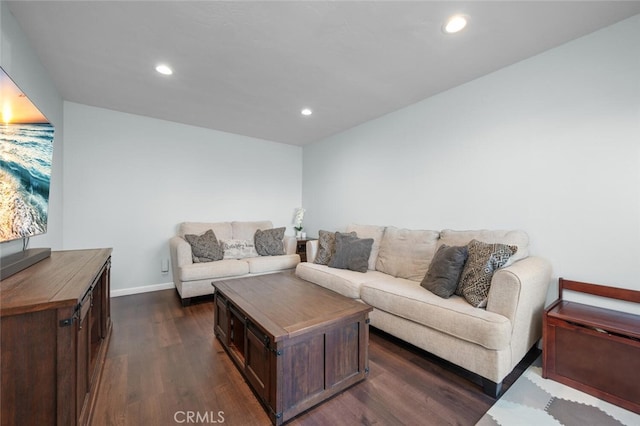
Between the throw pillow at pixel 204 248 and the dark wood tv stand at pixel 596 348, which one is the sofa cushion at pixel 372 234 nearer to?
the dark wood tv stand at pixel 596 348

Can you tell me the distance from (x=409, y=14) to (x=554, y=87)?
A: 142 centimetres

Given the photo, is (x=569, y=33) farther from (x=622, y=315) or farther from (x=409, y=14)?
(x=622, y=315)

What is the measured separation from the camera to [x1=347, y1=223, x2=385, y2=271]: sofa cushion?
10.3 feet

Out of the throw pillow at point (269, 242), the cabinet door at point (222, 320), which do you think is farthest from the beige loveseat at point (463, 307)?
the throw pillow at point (269, 242)

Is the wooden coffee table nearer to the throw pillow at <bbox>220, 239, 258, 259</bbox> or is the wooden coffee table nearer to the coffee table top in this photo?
the coffee table top

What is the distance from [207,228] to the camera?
3.86 metres

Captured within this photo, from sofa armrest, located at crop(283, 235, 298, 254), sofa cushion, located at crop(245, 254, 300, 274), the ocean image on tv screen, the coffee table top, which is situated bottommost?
sofa cushion, located at crop(245, 254, 300, 274)

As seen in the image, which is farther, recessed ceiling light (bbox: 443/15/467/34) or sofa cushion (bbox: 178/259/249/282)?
sofa cushion (bbox: 178/259/249/282)

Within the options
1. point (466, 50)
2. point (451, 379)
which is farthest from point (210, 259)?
point (466, 50)

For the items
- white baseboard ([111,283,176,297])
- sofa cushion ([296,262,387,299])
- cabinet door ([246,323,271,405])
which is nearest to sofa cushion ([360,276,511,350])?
sofa cushion ([296,262,387,299])

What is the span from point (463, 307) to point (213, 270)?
9.05 ft

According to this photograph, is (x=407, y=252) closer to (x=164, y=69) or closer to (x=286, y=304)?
(x=286, y=304)

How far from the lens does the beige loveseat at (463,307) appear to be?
1617 millimetres

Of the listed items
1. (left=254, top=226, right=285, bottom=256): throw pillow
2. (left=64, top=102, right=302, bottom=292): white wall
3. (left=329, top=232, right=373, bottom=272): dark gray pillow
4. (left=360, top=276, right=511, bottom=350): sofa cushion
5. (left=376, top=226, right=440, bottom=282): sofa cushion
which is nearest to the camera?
(left=360, top=276, right=511, bottom=350): sofa cushion
